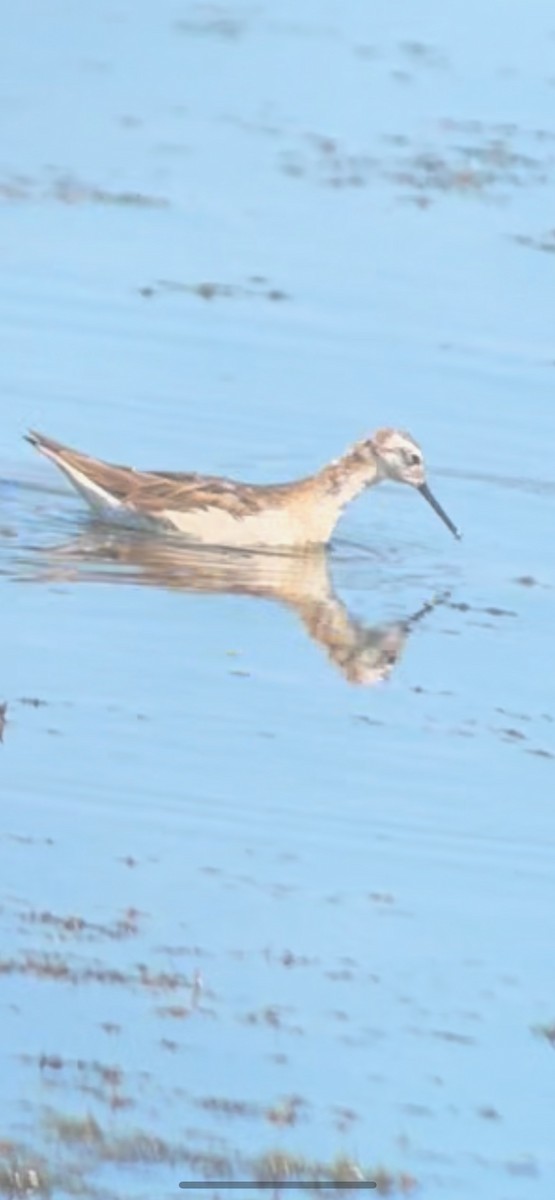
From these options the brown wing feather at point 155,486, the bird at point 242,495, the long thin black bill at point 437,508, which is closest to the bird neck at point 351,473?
the bird at point 242,495

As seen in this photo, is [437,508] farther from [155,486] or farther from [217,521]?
[155,486]

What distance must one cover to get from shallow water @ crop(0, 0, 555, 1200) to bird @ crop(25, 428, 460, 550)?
106 mm

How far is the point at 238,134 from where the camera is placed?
2153cm

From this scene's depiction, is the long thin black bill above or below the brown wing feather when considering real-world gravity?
below

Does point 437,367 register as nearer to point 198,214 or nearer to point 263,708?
point 198,214

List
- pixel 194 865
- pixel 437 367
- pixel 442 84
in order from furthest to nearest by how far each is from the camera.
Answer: pixel 442 84 < pixel 437 367 < pixel 194 865

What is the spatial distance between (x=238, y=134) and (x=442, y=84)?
225 centimetres

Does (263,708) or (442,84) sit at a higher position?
(263,708)

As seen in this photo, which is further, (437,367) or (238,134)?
(238,134)

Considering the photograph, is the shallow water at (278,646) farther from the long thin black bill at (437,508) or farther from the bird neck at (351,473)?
the bird neck at (351,473)

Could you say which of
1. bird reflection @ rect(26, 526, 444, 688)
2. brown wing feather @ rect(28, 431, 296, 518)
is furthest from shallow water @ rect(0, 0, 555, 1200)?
brown wing feather @ rect(28, 431, 296, 518)

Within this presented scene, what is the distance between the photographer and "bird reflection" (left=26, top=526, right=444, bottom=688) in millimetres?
13070

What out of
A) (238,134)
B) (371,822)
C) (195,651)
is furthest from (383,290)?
(371,822)

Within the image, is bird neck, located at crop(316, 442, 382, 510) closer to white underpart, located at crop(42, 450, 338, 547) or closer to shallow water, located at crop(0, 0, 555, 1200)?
white underpart, located at crop(42, 450, 338, 547)
